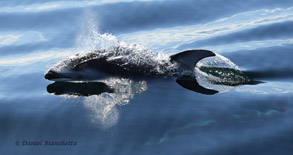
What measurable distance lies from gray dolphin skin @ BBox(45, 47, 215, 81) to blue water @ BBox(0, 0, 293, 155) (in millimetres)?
232

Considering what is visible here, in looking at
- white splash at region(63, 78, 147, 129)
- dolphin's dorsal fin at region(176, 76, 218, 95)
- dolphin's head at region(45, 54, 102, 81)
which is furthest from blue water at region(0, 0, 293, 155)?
dolphin's head at region(45, 54, 102, 81)

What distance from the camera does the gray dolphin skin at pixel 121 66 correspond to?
7.84m

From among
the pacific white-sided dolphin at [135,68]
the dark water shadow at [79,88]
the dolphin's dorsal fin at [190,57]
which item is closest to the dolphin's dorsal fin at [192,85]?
the pacific white-sided dolphin at [135,68]

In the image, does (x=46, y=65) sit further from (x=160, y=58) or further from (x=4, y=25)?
(x=4, y=25)

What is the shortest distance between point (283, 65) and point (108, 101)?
12.4ft

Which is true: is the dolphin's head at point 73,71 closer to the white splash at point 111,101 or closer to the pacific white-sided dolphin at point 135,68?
the pacific white-sided dolphin at point 135,68

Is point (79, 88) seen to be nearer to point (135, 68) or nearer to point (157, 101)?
point (135, 68)

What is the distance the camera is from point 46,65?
991 centimetres

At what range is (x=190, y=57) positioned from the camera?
7637mm

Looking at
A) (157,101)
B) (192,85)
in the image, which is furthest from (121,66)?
(192,85)

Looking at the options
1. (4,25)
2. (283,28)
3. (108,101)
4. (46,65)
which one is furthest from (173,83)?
(4,25)

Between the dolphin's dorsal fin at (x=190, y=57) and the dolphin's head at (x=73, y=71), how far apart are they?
1637 mm

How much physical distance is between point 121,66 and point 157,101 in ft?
4.15

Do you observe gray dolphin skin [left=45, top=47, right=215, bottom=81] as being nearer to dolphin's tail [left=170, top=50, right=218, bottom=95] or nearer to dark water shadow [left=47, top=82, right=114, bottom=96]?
dolphin's tail [left=170, top=50, right=218, bottom=95]
